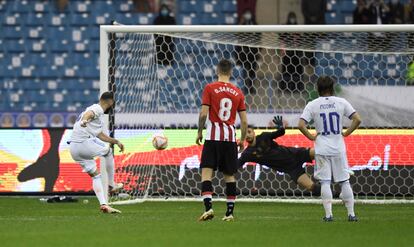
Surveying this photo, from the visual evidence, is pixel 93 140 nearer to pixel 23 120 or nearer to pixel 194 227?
pixel 194 227

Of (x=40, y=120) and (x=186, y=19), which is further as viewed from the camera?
(x=186, y=19)

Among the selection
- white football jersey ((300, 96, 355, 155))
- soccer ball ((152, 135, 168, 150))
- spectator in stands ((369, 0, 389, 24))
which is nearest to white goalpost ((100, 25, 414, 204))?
soccer ball ((152, 135, 168, 150))

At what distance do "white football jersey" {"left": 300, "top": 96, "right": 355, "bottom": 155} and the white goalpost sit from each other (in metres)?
4.17

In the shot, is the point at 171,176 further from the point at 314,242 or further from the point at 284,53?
the point at 314,242

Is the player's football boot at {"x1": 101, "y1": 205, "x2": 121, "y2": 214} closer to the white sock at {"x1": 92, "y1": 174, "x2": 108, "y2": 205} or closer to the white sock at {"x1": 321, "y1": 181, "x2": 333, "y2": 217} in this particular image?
the white sock at {"x1": 92, "y1": 174, "x2": 108, "y2": 205}

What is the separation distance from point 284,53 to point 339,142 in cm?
678

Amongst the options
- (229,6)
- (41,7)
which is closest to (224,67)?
(229,6)

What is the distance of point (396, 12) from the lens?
23625 mm

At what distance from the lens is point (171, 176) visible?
17.2m

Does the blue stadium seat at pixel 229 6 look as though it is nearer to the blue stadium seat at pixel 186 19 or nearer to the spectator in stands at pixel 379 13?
the blue stadium seat at pixel 186 19

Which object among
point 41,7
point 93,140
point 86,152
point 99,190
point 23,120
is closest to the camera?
point 99,190

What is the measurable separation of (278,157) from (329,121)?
174 inches

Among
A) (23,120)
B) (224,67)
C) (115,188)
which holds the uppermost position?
(224,67)

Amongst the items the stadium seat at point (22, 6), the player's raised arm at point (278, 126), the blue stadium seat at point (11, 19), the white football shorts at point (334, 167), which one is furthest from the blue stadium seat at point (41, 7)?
the white football shorts at point (334, 167)
